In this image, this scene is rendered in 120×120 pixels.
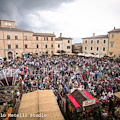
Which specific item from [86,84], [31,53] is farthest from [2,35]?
[86,84]

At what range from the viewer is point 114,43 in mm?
27578

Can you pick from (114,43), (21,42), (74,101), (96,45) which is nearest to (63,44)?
(96,45)

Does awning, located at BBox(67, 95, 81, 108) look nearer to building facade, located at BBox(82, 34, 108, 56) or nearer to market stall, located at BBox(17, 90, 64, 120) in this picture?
market stall, located at BBox(17, 90, 64, 120)

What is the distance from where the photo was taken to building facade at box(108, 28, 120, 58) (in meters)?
26.6

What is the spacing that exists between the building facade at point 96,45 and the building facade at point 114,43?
136cm

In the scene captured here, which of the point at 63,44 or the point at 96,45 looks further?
the point at 63,44

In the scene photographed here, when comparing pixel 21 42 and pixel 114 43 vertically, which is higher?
pixel 21 42

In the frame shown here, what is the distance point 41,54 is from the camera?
32312 millimetres

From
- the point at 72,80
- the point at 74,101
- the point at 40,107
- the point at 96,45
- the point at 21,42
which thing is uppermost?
the point at 21,42

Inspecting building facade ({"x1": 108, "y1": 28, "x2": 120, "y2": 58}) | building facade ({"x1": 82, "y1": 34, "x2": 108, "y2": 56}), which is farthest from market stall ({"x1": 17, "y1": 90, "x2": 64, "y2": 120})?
building facade ({"x1": 82, "y1": 34, "x2": 108, "y2": 56})

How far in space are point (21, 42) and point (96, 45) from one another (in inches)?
954

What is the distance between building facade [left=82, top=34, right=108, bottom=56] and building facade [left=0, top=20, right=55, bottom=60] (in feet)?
39.9

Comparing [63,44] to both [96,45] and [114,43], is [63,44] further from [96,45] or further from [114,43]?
[114,43]

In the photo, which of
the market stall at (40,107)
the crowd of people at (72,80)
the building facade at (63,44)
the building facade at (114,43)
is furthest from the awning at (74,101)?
the building facade at (63,44)
